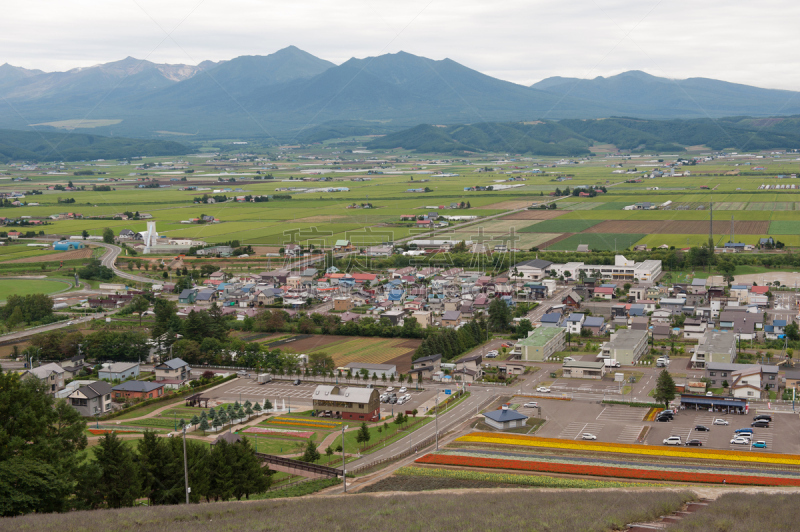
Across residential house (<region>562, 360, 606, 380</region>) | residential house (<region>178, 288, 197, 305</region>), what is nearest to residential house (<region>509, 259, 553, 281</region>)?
residential house (<region>562, 360, 606, 380</region>)

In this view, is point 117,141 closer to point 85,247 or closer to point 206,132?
point 206,132

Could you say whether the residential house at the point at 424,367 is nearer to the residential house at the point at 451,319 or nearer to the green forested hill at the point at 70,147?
the residential house at the point at 451,319

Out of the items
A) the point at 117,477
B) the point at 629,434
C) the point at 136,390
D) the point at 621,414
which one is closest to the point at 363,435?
the point at 117,477

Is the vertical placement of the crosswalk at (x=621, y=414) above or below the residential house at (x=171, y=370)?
below

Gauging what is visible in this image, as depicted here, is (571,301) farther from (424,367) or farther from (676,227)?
(676,227)

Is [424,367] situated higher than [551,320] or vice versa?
[551,320]

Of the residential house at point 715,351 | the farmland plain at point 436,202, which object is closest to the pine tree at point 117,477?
the residential house at point 715,351

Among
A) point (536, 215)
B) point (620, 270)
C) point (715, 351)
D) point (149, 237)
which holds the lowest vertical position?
point (715, 351)
